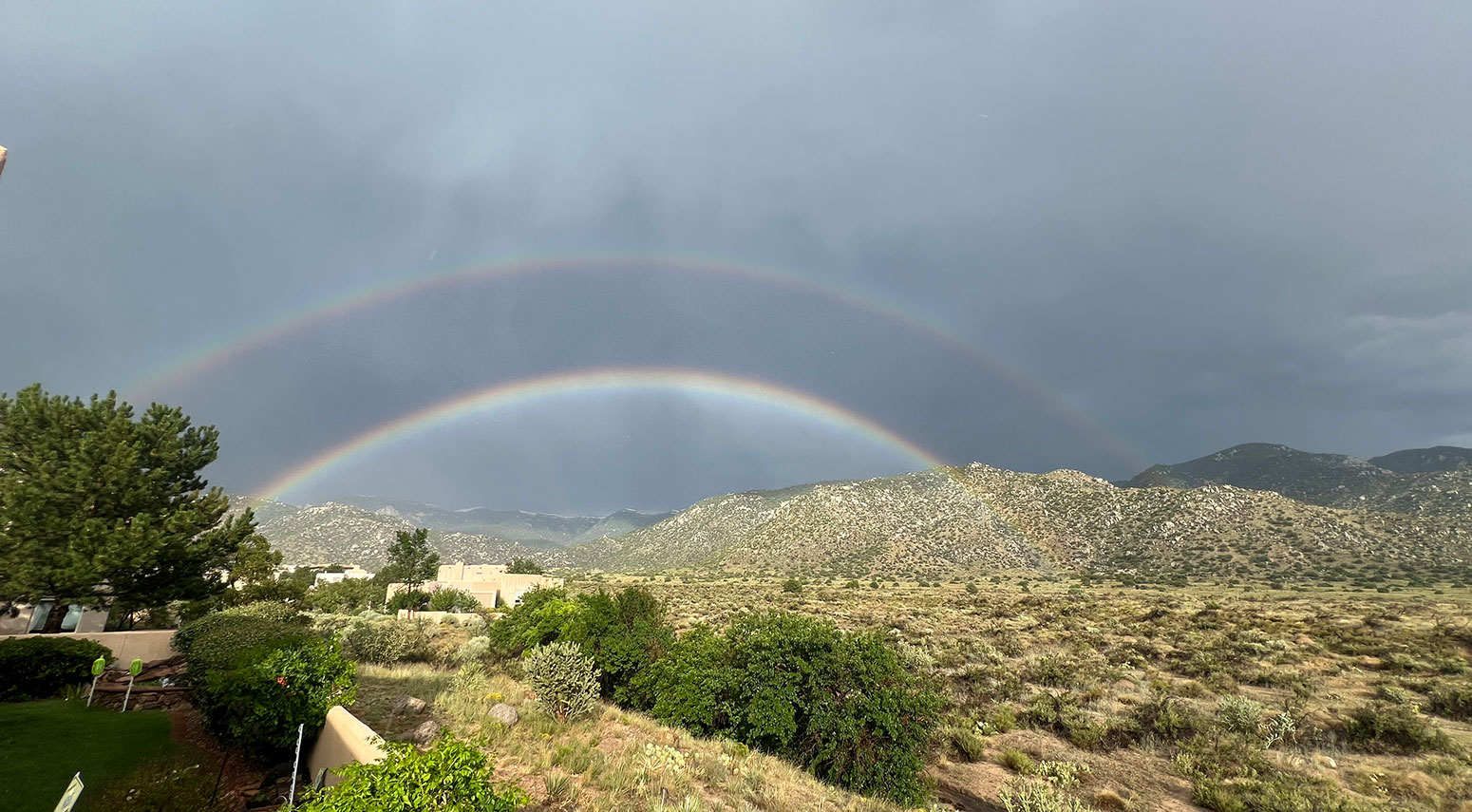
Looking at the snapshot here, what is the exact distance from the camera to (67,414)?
21781 millimetres

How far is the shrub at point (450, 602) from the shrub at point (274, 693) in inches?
1957

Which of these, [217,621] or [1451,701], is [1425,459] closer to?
[1451,701]

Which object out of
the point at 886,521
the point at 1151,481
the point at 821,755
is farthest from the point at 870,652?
the point at 1151,481

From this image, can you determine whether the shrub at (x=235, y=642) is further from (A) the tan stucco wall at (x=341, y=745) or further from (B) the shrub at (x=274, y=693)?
(A) the tan stucco wall at (x=341, y=745)

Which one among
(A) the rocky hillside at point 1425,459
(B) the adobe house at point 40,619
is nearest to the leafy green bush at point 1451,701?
(B) the adobe house at point 40,619

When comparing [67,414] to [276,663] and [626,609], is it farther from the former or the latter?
[626,609]

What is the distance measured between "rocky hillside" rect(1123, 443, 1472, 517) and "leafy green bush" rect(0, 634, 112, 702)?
12195cm

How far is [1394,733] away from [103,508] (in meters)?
42.1

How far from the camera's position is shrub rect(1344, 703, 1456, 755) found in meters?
13.6

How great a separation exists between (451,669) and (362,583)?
181ft

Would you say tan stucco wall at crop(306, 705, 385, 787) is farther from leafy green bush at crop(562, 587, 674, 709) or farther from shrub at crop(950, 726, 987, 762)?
shrub at crop(950, 726, 987, 762)

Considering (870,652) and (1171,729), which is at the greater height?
(870,652)

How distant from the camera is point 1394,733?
1399cm

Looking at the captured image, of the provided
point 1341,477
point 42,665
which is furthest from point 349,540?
point 1341,477
